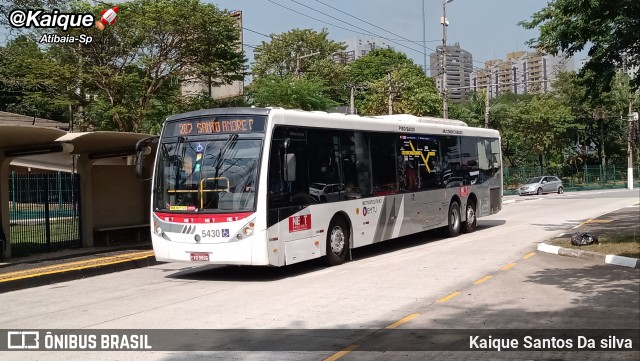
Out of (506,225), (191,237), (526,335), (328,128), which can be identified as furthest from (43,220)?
(506,225)

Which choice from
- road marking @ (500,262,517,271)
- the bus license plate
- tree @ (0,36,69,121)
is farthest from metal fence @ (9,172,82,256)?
road marking @ (500,262,517,271)

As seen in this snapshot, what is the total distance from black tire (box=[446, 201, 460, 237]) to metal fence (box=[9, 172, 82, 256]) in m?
10.2

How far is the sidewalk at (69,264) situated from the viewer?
39.4 ft

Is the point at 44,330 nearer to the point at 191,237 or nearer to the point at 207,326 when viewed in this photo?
the point at 207,326

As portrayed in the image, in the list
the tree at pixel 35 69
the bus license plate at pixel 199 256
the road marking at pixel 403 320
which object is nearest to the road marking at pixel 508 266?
the road marking at pixel 403 320

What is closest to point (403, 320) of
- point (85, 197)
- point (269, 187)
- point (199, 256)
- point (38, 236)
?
point (269, 187)

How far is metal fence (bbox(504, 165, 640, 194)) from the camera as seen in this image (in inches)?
2330

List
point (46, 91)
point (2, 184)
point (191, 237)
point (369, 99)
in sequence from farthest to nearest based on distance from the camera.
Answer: point (369, 99)
point (46, 91)
point (2, 184)
point (191, 237)

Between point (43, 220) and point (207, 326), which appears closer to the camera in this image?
point (207, 326)

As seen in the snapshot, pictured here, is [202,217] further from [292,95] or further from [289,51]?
[289,51]

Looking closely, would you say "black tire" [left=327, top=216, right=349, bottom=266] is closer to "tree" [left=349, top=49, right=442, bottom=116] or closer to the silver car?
"tree" [left=349, top=49, right=442, bottom=116]

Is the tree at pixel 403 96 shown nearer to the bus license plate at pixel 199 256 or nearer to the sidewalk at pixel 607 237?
the sidewalk at pixel 607 237

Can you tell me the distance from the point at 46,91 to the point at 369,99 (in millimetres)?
32328

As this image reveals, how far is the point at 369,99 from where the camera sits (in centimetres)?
5638
